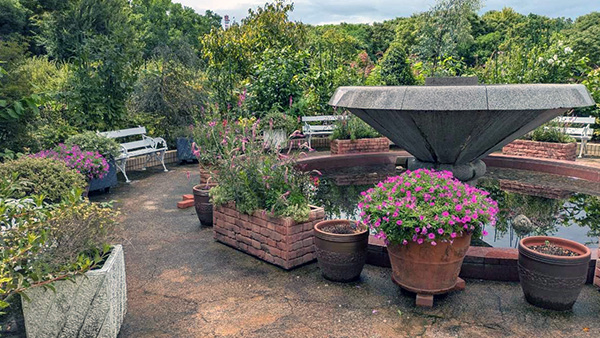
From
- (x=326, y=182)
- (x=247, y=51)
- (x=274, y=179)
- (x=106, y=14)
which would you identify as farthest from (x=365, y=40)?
(x=274, y=179)

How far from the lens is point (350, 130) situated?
9797mm

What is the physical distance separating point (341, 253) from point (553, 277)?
5.26 ft

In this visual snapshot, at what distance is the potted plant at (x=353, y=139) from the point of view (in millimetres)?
9688

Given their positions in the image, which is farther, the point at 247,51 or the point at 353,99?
the point at 247,51

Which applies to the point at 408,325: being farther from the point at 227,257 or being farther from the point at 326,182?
the point at 326,182

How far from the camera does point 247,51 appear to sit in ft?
42.3

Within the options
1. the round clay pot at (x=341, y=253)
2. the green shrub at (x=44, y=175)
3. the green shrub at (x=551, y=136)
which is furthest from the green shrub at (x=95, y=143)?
the green shrub at (x=551, y=136)

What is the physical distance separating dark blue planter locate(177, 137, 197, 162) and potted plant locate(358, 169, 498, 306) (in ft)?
22.6

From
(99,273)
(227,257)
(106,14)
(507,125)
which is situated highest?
(106,14)

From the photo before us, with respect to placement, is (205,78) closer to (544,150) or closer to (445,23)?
(544,150)

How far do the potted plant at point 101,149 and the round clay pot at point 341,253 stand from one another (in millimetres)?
4859

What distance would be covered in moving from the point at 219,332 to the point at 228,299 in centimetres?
51

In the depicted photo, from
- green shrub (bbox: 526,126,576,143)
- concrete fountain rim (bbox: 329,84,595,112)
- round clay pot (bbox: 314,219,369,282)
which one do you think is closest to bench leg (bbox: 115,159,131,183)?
round clay pot (bbox: 314,219,369,282)

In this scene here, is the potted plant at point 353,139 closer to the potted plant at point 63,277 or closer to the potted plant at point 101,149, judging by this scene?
the potted plant at point 101,149
